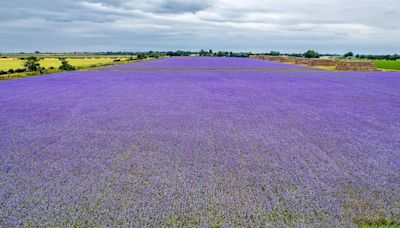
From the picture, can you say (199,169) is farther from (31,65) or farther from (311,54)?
(311,54)

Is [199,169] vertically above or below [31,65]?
below

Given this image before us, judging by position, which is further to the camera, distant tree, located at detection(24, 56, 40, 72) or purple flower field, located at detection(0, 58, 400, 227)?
distant tree, located at detection(24, 56, 40, 72)

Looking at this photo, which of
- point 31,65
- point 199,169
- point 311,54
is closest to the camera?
point 199,169

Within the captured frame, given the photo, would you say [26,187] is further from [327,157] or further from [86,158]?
[327,157]

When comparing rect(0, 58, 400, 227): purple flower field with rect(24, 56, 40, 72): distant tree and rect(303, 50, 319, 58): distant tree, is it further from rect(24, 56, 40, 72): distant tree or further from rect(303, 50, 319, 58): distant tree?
rect(303, 50, 319, 58): distant tree

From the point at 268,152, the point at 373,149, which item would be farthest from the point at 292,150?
the point at 373,149

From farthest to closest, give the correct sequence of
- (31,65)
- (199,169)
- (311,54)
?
(311,54) → (31,65) → (199,169)

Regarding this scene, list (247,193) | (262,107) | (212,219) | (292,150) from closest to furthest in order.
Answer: (212,219)
(247,193)
(292,150)
(262,107)

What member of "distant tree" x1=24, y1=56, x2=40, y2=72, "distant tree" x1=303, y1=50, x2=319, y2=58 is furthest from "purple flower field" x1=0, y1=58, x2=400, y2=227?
"distant tree" x1=303, y1=50, x2=319, y2=58

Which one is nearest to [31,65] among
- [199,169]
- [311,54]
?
[199,169]
